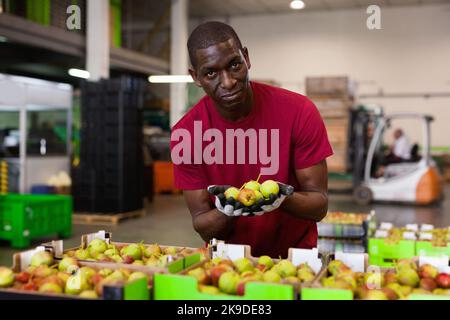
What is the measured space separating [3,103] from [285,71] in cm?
982

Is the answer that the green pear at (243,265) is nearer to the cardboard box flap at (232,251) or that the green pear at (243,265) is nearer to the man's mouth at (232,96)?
the cardboard box flap at (232,251)

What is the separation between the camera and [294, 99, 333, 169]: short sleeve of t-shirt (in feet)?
6.89

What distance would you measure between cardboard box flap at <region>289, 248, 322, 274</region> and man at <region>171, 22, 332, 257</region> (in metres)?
0.21

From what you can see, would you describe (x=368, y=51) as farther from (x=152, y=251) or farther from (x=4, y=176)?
(x=152, y=251)

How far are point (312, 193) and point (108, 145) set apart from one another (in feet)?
23.2

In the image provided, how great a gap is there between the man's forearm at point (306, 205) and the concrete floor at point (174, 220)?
2.98 m

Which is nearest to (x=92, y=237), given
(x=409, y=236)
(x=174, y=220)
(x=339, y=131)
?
(x=409, y=236)

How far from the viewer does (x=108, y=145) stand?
8.76m

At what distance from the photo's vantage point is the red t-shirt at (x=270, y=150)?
2.11 m

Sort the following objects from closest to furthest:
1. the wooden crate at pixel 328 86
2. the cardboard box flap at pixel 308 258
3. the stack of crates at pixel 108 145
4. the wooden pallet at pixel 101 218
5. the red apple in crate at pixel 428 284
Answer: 1. the red apple in crate at pixel 428 284
2. the cardboard box flap at pixel 308 258
3. the wooden pallet at pixel 101 218
4. the stack of crates at pixel 108 145
5. the wooden crate at pixel 328 86

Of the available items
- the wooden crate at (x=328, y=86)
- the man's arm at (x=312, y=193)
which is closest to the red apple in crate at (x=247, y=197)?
the man's arm at (x=312, y=193)

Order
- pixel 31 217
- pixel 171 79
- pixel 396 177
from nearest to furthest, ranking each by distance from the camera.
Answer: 1. pixel 31 217
2. pixel 396 177
3. pixel 171 79

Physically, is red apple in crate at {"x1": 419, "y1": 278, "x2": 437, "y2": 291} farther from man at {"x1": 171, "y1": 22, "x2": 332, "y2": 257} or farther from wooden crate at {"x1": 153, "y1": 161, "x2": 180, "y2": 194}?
wooden crate at {"x1": 153, "y1": 161, "x2": 180, "y2": 194}

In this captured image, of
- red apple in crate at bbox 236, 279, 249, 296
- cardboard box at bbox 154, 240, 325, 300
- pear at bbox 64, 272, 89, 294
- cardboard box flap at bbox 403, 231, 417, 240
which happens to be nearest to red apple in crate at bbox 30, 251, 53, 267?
pear at bbox 64, 272, 89, 294
